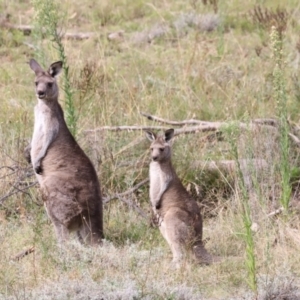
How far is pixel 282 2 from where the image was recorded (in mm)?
14312

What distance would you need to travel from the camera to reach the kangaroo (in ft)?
25.7

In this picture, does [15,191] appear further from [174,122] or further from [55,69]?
[174,122]

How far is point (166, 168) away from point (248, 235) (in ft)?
6.42

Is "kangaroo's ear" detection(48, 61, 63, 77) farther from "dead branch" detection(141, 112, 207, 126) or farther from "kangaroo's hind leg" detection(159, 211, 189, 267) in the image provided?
A: "dead branch" detection(141, 112, 207, 126)

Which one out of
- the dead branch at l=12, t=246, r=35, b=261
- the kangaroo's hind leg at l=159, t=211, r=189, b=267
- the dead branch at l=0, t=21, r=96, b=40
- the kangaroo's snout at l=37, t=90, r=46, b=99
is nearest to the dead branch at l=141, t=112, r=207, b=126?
the kangaroo's snout at l=37, t=90, r=46, b=99

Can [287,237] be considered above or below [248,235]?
below

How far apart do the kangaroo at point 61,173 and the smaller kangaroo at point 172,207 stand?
1.72ft

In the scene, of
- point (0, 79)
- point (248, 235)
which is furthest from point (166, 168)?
point (0, 79)

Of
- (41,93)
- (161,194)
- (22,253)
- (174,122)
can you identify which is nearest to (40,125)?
(41,93)

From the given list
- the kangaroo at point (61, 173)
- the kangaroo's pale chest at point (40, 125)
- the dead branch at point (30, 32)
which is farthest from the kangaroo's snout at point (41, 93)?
the dead branch at point (30, 32)

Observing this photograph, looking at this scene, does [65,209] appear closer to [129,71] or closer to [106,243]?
[106,243]

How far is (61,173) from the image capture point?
802 centimetres

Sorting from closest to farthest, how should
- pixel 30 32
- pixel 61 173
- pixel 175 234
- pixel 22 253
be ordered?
pixel 22 253
pixel 175 234
pixel 61 173
pixel 30 32

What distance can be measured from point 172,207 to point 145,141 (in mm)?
1845
